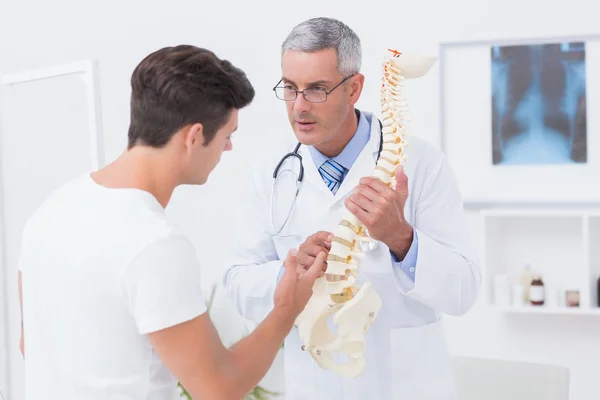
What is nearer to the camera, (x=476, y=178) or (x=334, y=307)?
(x=334, y=307)

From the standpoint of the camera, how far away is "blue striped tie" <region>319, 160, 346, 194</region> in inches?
74.0

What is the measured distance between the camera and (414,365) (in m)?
1.78

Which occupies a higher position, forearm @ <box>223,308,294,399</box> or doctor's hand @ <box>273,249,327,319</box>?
doctor's hand @ <box>273,249,327,319</box>

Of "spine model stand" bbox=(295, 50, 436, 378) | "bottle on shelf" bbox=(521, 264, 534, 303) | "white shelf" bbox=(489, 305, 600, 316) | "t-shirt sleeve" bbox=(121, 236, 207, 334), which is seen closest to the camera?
"t-shirt sleeve" bbox=(121, 236, 207, 334)

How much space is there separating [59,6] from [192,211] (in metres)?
0.99

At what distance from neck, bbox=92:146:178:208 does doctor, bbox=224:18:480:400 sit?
47cm

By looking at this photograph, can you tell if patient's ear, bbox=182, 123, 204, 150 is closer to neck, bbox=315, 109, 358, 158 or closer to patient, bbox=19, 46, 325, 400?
patient, bbox=19, 46, 325, 400

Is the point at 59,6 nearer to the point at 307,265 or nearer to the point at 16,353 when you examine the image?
the point at 16,353

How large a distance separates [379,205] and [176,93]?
1.51 feet

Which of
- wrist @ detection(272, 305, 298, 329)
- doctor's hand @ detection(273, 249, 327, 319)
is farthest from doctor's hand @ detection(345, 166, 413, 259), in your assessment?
wrist @ detection(272, 305, 298, 329)

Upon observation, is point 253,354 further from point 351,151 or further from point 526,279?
point 526,279

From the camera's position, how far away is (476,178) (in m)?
2.86

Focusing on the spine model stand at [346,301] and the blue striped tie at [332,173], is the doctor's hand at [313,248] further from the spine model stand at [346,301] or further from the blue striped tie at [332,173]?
the blue striped tie at [332,173]

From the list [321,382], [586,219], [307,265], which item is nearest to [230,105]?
[307,265]
